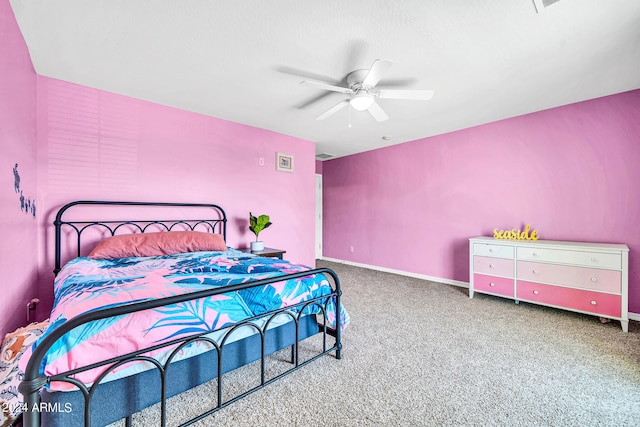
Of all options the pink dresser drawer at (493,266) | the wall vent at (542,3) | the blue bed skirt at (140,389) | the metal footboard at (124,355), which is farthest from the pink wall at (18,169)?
the pink dresser drawer at (493,266)

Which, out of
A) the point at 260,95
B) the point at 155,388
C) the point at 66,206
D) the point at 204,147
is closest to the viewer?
the point at 155,388

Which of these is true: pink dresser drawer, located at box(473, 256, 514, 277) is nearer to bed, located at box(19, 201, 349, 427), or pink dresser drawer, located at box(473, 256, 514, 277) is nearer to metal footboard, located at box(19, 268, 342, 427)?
bed, located at box(19, 201, 349, 427)

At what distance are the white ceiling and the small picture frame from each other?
1126 millimetres

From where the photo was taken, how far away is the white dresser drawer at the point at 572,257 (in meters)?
2.54

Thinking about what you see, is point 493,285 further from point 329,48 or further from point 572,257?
point 329,48

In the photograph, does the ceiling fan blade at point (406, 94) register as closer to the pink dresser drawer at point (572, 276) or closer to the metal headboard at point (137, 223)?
the pink dresser drawer at point (572, 276)

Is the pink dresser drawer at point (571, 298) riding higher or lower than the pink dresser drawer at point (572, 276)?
lower

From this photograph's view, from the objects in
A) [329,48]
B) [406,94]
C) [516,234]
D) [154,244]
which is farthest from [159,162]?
[516,234]

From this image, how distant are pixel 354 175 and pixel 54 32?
4533 millimetres

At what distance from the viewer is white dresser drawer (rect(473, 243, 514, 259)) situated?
316cm

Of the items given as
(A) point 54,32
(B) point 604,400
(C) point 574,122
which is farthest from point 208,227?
(C) point 574,122

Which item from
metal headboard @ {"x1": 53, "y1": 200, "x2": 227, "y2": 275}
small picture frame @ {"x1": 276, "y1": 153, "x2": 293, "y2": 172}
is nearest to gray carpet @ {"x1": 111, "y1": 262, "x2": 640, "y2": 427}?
metal headboard @ {"x1": 53, "y1": 200, "x2": 227, "y2": 275}

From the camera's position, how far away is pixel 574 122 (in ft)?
10.0

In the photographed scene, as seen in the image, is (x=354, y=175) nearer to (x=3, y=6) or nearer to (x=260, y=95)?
(x=260, y=95)
